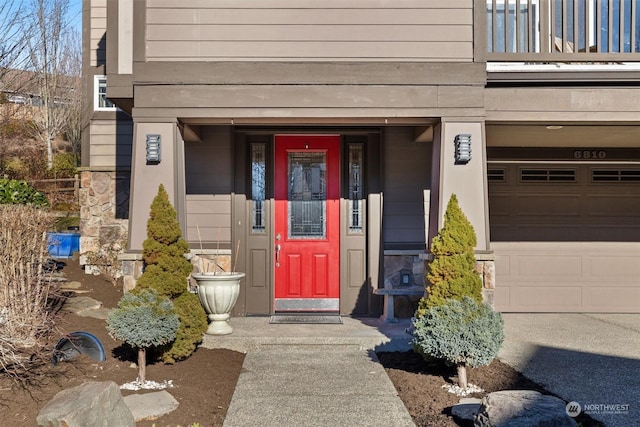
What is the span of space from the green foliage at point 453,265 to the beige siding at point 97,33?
5.86m

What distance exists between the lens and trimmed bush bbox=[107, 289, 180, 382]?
432 centimetres

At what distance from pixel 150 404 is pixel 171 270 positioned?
1411 millimetres

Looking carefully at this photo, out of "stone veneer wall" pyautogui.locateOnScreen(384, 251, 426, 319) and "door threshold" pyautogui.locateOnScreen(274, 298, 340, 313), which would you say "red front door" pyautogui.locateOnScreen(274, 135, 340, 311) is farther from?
"stone veneer wall" pyautogui.locateOnScreen(384, 251, 426, 319)

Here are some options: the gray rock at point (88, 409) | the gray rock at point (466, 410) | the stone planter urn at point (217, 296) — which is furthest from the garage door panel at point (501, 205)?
the gray rock at point (88, 409)

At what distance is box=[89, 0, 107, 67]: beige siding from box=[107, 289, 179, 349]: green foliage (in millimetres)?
5057

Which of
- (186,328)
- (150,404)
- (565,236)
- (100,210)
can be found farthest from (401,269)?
(100,210)

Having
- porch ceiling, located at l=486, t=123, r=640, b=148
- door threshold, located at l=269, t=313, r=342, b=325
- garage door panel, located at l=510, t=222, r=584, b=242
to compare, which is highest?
porch ceiling, located at l=486, t=123, r=640, b=148

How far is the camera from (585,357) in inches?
209

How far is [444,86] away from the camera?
572 centimetres

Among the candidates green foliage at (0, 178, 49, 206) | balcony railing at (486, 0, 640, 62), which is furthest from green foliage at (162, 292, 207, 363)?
balcony railing at (486, 0, 640, 62)

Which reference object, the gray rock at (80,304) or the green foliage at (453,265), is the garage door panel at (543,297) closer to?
the green foliage at (453,265)

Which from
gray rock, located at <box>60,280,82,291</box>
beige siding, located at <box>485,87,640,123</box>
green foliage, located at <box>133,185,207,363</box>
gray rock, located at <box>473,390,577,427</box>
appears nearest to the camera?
gray rock, located at <box>473,390,577,427</box>

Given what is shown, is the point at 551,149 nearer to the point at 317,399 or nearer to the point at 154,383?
the point at 317,399

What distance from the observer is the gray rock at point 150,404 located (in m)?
3.69
